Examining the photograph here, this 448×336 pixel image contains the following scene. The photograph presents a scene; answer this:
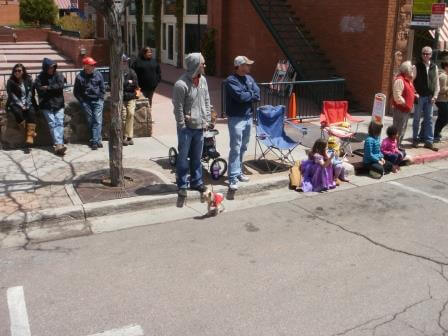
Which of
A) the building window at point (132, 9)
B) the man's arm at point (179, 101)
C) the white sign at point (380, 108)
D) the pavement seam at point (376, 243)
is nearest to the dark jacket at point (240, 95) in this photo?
the man's arm at point (179, 101)

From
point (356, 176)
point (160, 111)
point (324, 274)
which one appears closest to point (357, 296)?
point (324, 274)

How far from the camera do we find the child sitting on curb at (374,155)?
859 centimetres

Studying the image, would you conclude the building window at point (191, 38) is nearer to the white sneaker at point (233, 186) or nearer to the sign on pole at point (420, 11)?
the sign on pole at point (420, 11)

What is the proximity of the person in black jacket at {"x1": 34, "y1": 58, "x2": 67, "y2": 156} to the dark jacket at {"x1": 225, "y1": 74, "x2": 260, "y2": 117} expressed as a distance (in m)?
3.23

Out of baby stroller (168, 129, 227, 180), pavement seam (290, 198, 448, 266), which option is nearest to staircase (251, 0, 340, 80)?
baby stroller (168, 129, 227, 180)

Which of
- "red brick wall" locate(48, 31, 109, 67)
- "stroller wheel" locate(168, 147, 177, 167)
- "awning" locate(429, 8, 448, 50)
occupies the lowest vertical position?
"stroller wheel" locate(168, 147, 177, 167)

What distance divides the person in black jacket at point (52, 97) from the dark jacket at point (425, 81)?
6544 millimetres

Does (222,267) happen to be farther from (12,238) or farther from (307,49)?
(307,49)

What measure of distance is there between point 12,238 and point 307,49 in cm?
1124

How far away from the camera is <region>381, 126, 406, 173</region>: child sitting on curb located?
8.98 meters

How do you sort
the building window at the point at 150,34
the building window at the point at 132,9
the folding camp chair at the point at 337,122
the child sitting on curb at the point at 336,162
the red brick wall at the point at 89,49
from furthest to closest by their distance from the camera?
1. the building window at the point at 132,9
2. the building window at the point at 150,34
3. the red brick wall at the point at 89,49
4. the folding camp chair at the point at 337,122
5. the child sitting on curb at the point at 336,162

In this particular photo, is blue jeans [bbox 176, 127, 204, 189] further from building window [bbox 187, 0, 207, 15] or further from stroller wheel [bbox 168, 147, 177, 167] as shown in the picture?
building window [bbox 187, 0, 207, 15]

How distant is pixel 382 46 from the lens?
13.2 m

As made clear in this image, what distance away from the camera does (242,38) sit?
19.7 m
